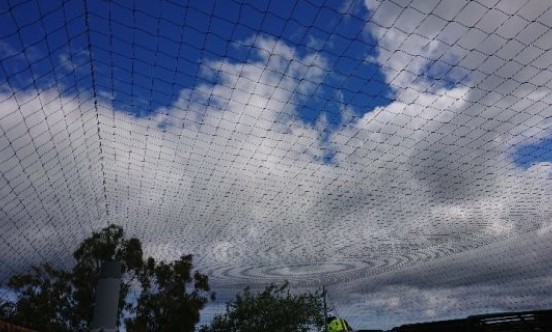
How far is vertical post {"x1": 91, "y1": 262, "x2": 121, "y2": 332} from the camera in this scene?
32.9ft

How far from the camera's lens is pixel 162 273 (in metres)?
26.0

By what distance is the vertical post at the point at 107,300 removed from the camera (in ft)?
32.9

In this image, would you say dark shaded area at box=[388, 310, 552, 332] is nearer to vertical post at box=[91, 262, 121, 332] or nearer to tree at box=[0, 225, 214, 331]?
vertical post at box=[91, 262, 121, 332]

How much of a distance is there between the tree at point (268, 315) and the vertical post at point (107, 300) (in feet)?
87.9

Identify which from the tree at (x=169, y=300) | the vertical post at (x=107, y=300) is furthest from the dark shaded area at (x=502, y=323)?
the tree at (x=169, y=300)

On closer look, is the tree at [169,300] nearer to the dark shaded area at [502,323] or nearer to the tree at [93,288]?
the tree at [93,288]

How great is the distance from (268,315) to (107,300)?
29.4 metres

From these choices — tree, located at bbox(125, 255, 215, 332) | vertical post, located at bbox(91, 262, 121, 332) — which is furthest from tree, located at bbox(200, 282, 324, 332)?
vertical post, located at bbox(91, 262, 121, 332)

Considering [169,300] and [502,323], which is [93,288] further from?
[502,323]

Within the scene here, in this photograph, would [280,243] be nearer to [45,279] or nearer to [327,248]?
[327,248]

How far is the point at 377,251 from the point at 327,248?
118 inches

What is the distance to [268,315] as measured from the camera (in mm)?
37688

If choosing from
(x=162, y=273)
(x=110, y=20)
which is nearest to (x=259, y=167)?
(x=110, y=20)

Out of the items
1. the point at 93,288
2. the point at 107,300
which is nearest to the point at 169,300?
the point at 93,288
